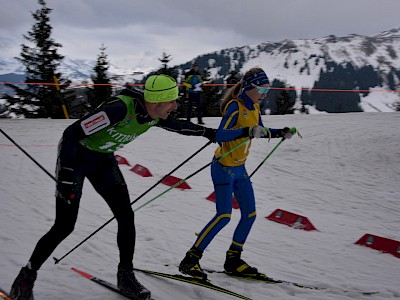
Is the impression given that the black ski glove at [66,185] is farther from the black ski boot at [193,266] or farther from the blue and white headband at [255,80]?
the blue and white headband at [255,80]

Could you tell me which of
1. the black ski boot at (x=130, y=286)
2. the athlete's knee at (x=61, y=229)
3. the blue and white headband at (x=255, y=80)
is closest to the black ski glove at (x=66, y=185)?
the athlete's knee at (x=61, y=229)

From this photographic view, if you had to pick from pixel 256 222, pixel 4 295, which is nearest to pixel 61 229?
pixel 4 295

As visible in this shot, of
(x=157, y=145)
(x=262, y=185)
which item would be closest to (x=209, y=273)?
(x=262, y=185)

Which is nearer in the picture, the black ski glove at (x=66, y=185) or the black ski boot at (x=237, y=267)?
the black ski glove at (x=66, y=185)

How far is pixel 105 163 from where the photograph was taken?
321cm

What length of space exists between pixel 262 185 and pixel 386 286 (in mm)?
4070

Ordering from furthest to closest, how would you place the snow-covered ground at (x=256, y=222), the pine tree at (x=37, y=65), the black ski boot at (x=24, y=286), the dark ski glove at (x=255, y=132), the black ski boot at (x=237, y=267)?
the pine tree at (x=37, y=65) → the black ski boot at (x=237, y=267) → the snow-covered ground at (x=256, y=222) → the dark ski glove at (x=255, y=132) → the black ski boot at (x=24, y=286)

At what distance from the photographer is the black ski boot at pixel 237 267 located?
3.87 metres

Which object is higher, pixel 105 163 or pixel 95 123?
pixel 95 123

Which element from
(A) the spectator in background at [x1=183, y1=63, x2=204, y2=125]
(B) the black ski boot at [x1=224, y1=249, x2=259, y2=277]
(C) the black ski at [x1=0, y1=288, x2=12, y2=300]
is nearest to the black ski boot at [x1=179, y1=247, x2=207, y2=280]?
(B) the black ski boot at [x1=224, y1=249, x2=259, y2=277]

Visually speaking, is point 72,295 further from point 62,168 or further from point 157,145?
point 157,145

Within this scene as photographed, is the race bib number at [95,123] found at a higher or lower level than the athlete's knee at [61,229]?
higher

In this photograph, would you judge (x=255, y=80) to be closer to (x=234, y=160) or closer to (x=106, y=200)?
(x=234, y=160)

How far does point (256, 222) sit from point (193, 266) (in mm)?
2365
